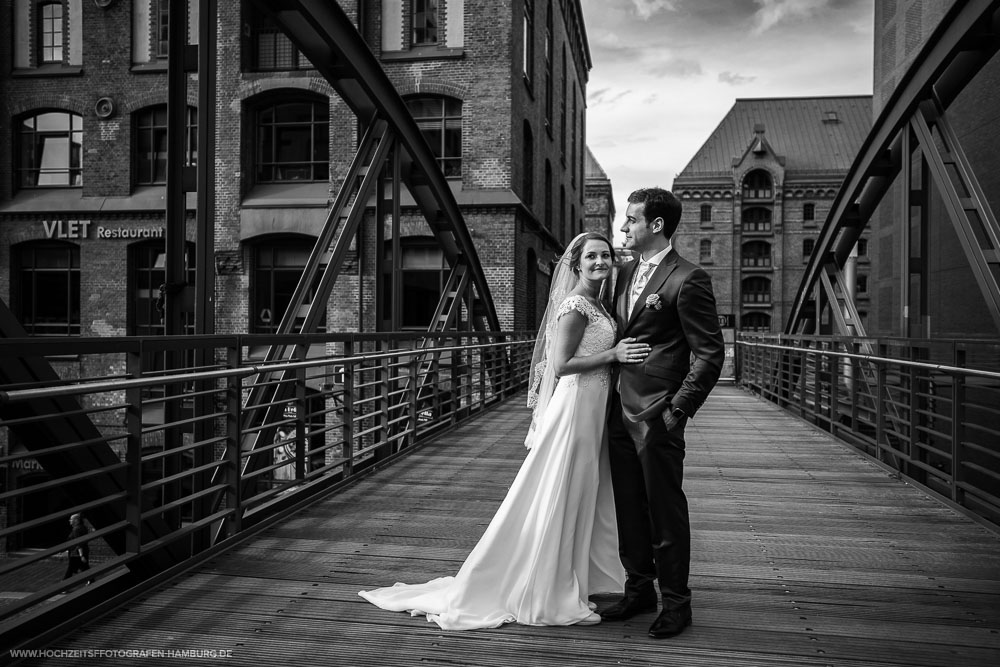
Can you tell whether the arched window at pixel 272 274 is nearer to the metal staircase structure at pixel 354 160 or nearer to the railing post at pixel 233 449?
the metal staircase structure at pixel 354 160

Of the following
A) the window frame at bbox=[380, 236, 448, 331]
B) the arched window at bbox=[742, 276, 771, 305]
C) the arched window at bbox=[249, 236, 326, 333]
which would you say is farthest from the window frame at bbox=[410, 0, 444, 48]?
the arched window at bbox=[742, 276, 771, 305]

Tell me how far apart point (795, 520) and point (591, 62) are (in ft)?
123

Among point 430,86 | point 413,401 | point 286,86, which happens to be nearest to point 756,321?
point 430,86

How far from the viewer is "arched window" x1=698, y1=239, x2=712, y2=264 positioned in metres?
51.6

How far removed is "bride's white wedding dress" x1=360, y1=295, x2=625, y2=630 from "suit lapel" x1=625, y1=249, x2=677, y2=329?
0.22 meters

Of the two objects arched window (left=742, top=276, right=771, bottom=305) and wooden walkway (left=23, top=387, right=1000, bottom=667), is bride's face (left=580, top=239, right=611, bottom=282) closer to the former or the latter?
wooden walkway (left=23, top=387, right=1000, bottom=667)

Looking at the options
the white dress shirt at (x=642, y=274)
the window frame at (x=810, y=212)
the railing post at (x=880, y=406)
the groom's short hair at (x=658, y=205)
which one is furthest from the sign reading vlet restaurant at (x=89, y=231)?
the window frame at (x=810, y=212)

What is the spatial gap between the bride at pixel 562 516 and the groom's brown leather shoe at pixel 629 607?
75 millimetres

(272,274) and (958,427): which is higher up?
(272,274)

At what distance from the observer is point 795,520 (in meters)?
5.25

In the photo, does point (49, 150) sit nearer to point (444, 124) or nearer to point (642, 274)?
point (444, 124)

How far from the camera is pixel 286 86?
19.7m

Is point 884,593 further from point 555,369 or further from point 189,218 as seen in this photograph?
point 189,218

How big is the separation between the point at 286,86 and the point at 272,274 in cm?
473
